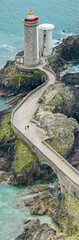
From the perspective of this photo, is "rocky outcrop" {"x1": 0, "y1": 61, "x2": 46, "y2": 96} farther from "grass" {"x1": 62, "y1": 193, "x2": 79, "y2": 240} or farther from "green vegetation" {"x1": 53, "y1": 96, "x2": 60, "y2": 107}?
"grass" {"x1": 62, "y1": 193, "x2": 79, "y2": 240}

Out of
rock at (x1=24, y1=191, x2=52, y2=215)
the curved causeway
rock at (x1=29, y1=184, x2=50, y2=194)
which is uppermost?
the curved causeway

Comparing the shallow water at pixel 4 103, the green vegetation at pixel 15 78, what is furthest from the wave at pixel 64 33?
the shallow water at pixel 4 103

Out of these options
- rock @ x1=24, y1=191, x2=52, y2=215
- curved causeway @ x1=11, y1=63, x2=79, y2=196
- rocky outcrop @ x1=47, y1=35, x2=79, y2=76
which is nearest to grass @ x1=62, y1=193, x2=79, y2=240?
curved causeway @ x1=11, y1=63, x2=79, y2=196

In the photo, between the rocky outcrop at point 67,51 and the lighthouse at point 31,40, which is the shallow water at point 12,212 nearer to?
the lighthouse at point 31,40

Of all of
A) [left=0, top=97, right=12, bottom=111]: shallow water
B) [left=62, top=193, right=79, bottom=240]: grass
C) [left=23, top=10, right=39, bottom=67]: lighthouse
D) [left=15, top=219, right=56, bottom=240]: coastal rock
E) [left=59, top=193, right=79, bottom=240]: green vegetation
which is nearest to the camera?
[left=15, top=219, right=56, bottom=240]: coastal rock

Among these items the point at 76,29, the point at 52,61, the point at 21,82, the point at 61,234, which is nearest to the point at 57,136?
the point at 61,234

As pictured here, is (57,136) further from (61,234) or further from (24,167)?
(61,234)

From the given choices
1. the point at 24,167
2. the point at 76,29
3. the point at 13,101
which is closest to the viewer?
the point at 24,167

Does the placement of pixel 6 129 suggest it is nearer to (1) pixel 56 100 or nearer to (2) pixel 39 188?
(1) pixel 56 100
